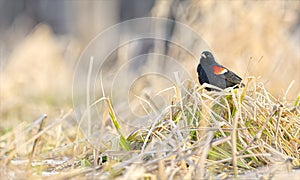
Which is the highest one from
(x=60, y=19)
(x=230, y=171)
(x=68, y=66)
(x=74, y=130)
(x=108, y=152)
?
(x=60, y=19)

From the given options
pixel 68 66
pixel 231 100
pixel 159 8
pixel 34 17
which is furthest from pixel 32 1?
pixel 231 100

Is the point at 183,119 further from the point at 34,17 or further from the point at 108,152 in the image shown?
the point at 34,17

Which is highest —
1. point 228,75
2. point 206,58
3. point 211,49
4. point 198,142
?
point 211,49

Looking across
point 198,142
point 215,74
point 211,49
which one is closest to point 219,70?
point 215,74

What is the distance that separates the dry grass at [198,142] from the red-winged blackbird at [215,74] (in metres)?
0.16

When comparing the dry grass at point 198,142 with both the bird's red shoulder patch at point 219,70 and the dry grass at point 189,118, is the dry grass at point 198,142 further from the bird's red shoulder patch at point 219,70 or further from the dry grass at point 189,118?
the bird's red shoulder patch at point 219,70

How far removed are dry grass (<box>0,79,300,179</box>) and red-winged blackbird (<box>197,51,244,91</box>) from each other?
16 cm

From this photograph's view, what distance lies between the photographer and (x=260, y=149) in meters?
1.57

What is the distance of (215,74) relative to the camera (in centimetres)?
201

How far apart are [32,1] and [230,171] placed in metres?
12.3

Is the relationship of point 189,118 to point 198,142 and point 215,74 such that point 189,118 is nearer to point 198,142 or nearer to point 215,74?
point 198,142

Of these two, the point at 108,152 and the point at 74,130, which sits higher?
the point at 74,130

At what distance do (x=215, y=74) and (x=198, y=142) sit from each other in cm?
54

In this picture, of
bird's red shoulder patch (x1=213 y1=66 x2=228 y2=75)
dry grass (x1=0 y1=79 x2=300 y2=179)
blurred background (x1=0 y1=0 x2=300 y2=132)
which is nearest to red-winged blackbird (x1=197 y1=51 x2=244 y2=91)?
bird's red shoulder patch (x1=213 y1=66 x2=228 y2=75)
